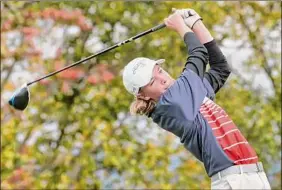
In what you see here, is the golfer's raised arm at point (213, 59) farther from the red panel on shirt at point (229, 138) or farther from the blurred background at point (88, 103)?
the blurred background at point (88, 103)

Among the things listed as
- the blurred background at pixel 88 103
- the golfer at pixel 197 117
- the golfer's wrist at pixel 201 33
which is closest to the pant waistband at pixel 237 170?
the golfer at pixel 197 117

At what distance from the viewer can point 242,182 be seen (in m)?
2.32

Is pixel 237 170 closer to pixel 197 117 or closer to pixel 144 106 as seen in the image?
pixel 197 117

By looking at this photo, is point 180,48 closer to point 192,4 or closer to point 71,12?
point 192,4

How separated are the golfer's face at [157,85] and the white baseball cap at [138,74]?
0.7 inches

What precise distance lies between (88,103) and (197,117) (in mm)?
4631

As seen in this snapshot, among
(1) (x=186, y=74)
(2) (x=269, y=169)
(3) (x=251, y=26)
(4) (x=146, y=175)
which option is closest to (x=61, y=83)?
(4) (x=146, y=175)

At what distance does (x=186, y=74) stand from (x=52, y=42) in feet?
14.6

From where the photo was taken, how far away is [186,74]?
8.00 ft

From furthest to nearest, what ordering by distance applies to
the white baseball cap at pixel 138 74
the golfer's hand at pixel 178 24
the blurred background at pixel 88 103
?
the blurred background at pixel 88 103 → the golfer's hand at pixel 178 24 → the white baseball cap at pixel 138 74

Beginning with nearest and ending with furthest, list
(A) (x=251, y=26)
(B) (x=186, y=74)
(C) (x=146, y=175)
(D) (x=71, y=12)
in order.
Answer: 1. (B) (x=186, y=74)
2. (D) (x=71, y=12)
3. (C) (x=146, y=175)
4. (A) (x=251, y=26)

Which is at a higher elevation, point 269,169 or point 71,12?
point 71,12

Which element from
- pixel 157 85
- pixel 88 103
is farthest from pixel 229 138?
pixel 88 103

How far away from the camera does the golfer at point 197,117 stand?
2.34 metres
